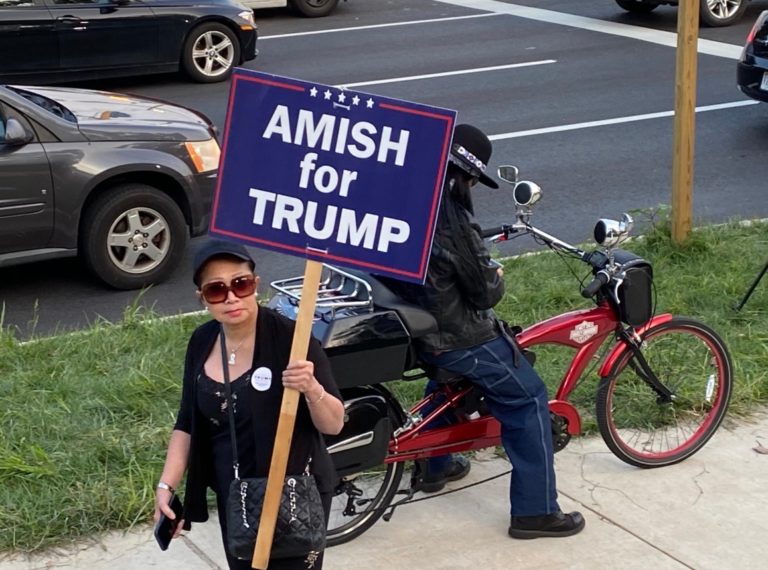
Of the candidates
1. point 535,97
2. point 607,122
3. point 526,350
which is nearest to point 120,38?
point 535,97

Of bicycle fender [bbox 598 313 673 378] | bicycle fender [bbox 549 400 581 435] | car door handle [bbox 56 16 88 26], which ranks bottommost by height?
car door handle [bbox 56 16 88 26]

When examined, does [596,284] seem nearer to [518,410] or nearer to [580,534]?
[518,410]

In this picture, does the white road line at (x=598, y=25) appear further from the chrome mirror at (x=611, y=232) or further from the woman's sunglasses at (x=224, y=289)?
the woman's sunglasses at (x=224, y=289)

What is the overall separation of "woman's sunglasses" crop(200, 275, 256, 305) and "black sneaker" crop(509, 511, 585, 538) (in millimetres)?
1864

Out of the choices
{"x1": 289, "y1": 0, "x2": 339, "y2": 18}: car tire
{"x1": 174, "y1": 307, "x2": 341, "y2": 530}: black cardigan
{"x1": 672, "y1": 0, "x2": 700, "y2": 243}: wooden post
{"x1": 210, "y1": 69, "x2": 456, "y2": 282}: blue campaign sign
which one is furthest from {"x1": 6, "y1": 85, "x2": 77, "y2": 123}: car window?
{"x1": 289, "y1": 0, "x2": 339, "y2": 18}: car tire

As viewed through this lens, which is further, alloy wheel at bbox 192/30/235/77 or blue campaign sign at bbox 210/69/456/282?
alloy wheel at bbox 192/30/235/77

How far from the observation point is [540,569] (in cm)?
472

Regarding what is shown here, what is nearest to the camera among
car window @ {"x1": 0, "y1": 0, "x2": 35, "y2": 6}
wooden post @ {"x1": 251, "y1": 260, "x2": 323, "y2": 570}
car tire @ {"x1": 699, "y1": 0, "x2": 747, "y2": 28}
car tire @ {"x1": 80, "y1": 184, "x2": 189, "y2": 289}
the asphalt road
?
wooden post @ {"x1": 251, "y1": 260, "x2": 323, "y2": 570}

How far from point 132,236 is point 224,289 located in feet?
16.0

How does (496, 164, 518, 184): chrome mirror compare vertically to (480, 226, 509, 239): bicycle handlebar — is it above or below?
above

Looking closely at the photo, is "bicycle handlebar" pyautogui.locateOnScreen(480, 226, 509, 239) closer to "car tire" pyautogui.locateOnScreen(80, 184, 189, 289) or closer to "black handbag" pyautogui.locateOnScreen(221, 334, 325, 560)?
"black handbag" pyautogui.locateOnScreen(221, 334, 325, 560)

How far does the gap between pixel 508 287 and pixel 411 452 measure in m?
2.69

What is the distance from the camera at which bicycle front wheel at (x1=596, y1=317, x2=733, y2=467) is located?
5363mm

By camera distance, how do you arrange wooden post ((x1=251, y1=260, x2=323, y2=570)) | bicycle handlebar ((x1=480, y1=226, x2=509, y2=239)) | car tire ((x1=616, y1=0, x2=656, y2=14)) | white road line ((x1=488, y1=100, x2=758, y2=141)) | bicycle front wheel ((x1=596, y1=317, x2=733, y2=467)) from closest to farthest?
wooden post ((x1=251, y1=260, x2=323, y2=570)) → bicycle handlebar ((x1=480, y1=226, x2=509, y2=239)) → bicycle front wheel ((x1=596, y1=317, x2=733, y2=467)) → white road line ((x1=488, y1=100, x2=758, y2=141)) → car tire ((x1=616, y1=0, x2=656, y2=14))
